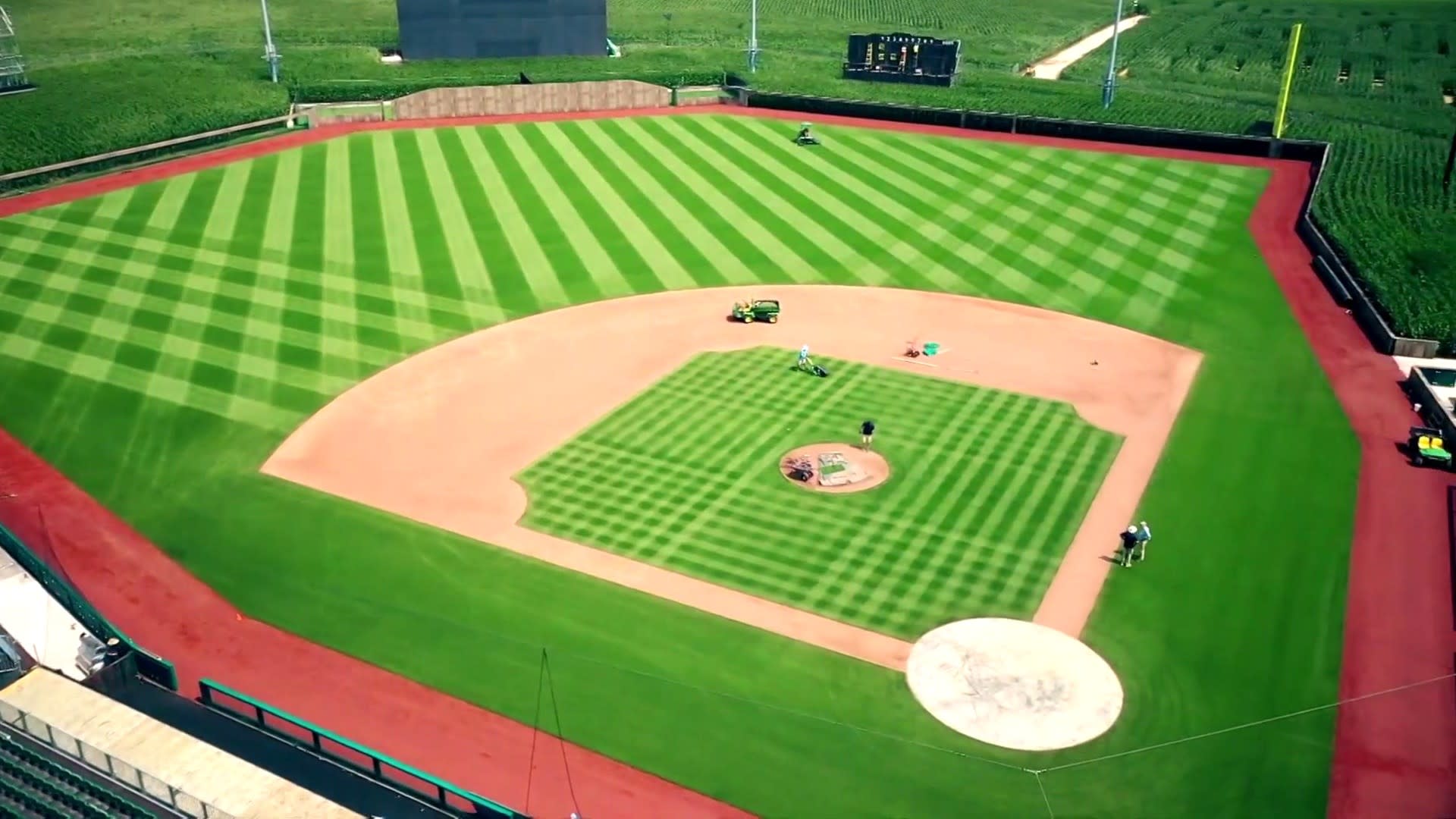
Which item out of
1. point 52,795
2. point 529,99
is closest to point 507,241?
point 529,99

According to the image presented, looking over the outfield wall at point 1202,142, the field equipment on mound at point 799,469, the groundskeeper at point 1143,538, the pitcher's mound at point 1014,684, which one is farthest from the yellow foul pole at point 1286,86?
the pitcher's mound at point 1014,684

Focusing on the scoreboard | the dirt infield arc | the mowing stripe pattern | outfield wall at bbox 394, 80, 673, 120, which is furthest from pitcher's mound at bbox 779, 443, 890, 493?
the scoreboard

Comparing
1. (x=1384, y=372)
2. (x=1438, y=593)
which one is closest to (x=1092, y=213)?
(x=1384, y=372)

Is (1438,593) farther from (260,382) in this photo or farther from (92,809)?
(260,382)

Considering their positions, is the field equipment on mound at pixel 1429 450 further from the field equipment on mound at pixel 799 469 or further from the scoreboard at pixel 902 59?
the scoreboard at pixel 902 59

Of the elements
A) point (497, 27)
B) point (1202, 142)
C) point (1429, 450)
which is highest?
point (497, 27)

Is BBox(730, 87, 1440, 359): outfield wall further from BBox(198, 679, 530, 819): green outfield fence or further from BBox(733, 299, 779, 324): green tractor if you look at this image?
BBox(198, 679, 530, 819): green outfield fence

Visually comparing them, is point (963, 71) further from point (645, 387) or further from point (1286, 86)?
point (645, 387)
